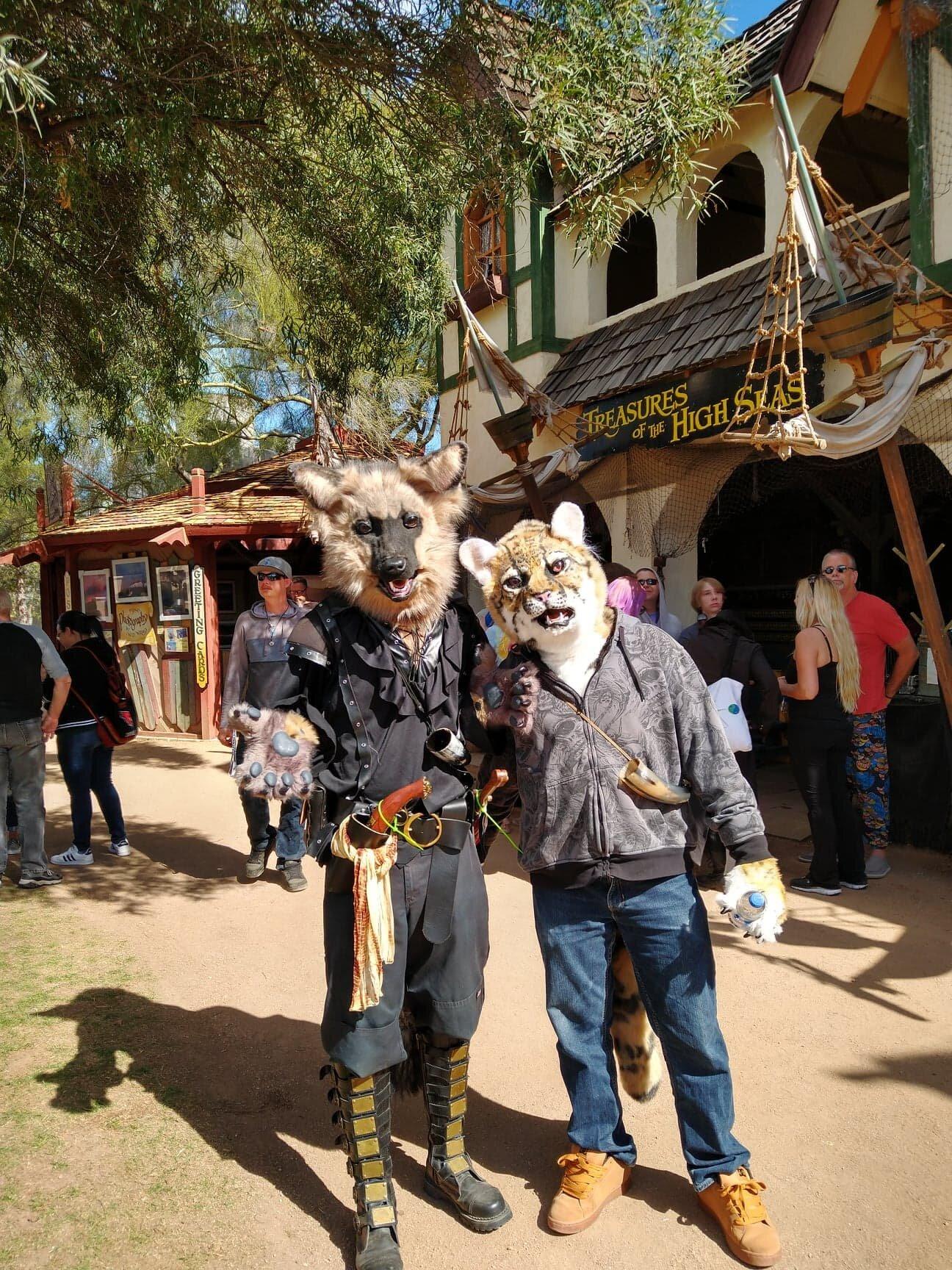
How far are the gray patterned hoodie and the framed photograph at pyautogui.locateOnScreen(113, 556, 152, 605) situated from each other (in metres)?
11.1

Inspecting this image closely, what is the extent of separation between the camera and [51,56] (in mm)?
3969

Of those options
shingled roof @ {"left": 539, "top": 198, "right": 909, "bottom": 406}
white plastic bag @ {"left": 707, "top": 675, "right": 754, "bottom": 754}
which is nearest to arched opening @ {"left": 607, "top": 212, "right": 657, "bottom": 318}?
shingled roof @ {"left": 539, "top": 198, "right": 909, "bottom": 406}

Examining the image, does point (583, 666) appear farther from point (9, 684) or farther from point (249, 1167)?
point (9, 684)

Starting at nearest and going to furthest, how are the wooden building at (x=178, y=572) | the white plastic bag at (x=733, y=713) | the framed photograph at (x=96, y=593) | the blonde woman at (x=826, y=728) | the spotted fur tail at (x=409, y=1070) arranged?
the spotted fur tail at (x=409, y=1070) < the white plastic bag at (x=733, y=713) < the blonde woman at (x=826, y=728) < the wooden building at (x=178, y=572) < the framed photograph at (x=96, y=593)

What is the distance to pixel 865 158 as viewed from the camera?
26.5 feet

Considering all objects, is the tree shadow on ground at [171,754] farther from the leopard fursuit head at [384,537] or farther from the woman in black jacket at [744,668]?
the leopard fursuit head at [384,537]

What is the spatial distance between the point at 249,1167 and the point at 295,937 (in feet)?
6.09

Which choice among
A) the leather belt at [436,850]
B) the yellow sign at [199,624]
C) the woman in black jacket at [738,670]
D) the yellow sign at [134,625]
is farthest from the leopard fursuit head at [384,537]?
the yellow sign at [134,625]

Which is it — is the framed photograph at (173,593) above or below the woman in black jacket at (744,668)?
above

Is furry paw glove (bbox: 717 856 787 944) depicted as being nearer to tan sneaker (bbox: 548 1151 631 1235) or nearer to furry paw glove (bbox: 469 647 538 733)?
furry paw glove (bbox: 469 647 538 733)

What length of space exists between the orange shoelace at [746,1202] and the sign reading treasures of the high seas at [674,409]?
4804mm

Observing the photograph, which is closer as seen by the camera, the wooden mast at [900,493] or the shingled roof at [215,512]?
the wooden mast at [900,493]

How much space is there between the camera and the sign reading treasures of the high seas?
6336mm

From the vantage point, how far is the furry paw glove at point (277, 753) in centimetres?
224
